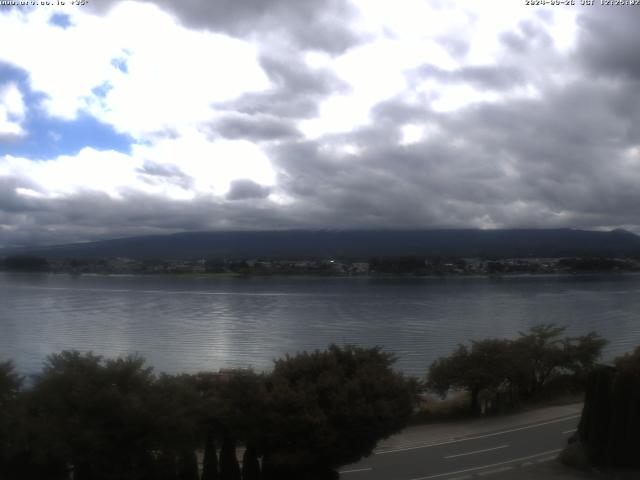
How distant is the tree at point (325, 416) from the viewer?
525 inches

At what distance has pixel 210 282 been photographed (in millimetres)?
112188

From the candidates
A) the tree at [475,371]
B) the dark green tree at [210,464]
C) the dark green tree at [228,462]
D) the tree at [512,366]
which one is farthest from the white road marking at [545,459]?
the tree at [475,371]

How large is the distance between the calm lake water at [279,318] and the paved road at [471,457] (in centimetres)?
1288

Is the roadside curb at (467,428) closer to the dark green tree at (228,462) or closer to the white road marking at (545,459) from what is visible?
the white road marking at (545,459)

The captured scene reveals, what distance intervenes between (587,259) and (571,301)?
180ft

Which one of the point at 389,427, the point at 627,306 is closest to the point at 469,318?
the point at 627,306

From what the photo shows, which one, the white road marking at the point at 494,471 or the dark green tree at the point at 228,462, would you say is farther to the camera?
the white road marking at the point at 494,471

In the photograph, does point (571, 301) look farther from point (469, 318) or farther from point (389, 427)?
point (389, 427)

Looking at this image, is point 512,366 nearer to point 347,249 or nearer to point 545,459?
point 545,459

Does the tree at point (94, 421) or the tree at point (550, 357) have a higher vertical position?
the tree at point (94, 421)

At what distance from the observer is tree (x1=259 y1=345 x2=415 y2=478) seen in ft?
43.8

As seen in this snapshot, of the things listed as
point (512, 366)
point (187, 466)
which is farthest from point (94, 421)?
point (512, 366)

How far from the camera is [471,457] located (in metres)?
17.7

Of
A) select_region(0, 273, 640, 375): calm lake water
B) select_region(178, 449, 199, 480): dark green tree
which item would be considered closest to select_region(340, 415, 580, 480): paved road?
select_region(178, 449, 199, 480): dark green tree
